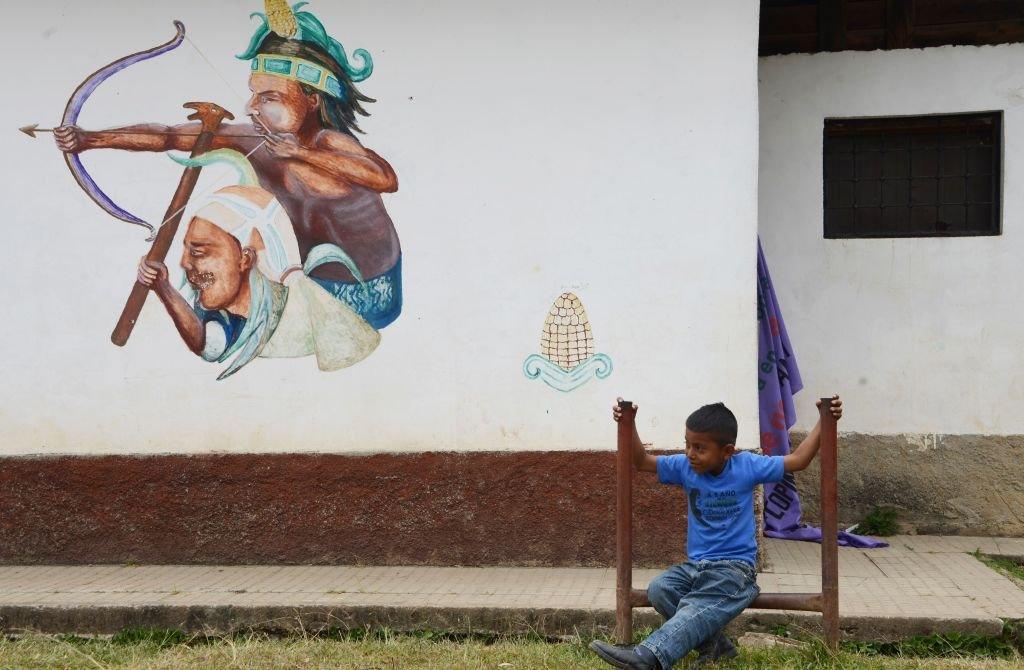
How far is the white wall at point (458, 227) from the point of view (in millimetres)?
6043

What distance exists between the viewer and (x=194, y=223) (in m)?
6.28

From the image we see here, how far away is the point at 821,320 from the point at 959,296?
2.87 feet

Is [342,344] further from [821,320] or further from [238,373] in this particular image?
[821,320]

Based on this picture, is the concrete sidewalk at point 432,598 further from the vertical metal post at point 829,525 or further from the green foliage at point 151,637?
the vertical metal post at point 829,525

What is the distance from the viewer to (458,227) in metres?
6.18

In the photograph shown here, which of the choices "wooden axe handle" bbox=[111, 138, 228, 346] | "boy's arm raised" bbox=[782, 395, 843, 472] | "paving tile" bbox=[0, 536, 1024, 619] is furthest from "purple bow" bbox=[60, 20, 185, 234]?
"boy's arm raised" bbox=[782, 395, 843, 472]

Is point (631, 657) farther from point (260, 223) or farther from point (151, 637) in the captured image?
point (260, 223)

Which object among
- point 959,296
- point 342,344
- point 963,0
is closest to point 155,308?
point 342,344

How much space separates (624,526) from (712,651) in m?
0.59

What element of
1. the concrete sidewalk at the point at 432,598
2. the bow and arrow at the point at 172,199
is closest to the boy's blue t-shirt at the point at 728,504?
the concrete sidewalk at the point at 432,598

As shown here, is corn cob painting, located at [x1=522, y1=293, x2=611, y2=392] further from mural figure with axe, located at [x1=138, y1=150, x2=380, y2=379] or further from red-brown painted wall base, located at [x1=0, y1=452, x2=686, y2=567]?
mural figure with axe, located at [x1=138, y1=150, x2=380, y2=379]

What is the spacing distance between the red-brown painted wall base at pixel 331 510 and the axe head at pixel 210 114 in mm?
1922

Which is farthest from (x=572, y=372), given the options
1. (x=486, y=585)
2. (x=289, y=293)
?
(x=289, y=293)

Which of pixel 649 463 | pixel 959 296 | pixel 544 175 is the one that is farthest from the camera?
pixel 959 296
